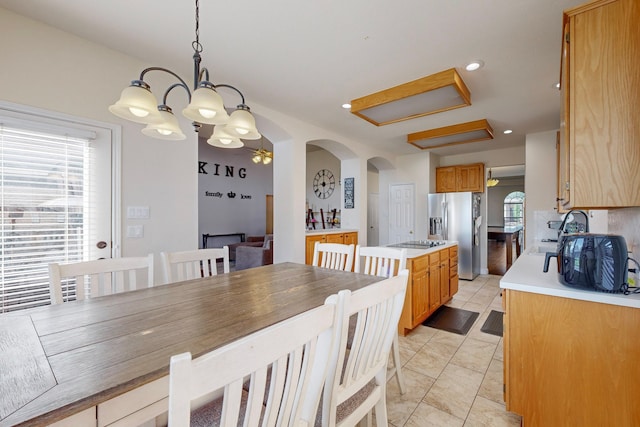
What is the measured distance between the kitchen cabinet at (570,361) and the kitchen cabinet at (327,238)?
2563 millimetres

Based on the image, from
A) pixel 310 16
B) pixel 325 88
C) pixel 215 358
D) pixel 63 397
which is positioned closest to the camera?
pixel 215 358

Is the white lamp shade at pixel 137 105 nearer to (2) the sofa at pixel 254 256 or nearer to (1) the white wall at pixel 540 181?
(2) the sofa at pixel 254 256

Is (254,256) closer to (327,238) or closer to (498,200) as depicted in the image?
(327,238)

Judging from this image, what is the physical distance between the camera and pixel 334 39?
210 cm

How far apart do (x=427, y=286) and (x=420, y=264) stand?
14.5 inches

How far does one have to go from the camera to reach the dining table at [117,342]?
67cm

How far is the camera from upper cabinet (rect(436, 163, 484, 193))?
18.3ft

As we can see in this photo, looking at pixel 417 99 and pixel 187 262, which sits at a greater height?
pixel 417 99

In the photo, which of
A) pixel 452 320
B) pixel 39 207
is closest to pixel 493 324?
pixel 452 320

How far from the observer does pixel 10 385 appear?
2.31 feet

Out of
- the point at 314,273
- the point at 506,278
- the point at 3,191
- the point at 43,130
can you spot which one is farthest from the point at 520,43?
the point at 3,191

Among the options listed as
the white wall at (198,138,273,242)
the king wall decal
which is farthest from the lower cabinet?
the king wall decal

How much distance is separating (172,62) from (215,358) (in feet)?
9.09

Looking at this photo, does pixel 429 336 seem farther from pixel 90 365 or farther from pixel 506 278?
pixel 90 365
